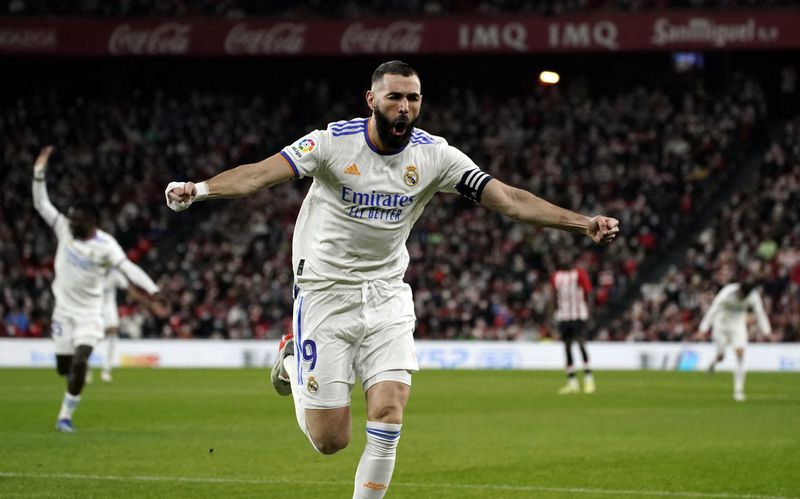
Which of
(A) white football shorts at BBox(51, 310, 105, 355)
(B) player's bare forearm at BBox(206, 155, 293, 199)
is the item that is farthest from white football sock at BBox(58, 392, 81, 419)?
(B) player's bare forearm at BBox(206, 155, 293, 199)

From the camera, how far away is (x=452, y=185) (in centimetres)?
795

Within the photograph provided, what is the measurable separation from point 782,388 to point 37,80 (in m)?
29.3

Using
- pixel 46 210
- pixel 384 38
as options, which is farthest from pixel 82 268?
pixel 384 38

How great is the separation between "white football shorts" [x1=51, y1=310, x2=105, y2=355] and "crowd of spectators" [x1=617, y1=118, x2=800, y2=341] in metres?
20.1

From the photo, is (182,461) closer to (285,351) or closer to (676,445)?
(285,351)

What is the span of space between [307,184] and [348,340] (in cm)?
3318

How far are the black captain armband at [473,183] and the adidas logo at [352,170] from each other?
65 centimetres

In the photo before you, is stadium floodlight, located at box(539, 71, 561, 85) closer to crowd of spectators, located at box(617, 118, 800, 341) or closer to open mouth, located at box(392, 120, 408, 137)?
crowd of spectators, located at box(617, 118, 800, 341)

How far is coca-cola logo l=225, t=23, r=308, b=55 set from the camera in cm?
3953

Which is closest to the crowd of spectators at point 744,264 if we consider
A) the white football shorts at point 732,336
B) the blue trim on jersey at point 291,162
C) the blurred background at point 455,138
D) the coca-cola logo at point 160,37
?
the blurred background at point 455,138

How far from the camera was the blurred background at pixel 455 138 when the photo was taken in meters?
34.2

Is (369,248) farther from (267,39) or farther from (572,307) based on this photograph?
(267,39)

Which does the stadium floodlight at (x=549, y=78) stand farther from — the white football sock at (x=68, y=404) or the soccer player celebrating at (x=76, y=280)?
the white football sock at (x=68, y=404)

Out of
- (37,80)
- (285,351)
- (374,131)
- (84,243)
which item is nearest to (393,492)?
(285,351)
